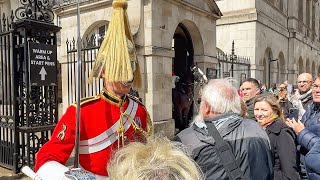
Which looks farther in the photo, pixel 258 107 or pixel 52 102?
pixel 52 102

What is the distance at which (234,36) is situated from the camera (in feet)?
54.9

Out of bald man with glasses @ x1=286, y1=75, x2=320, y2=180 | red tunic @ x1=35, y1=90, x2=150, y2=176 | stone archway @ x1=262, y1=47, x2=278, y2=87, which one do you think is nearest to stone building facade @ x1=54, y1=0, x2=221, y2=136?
bald man with glasses @ x1=286, y1=75, x2=320, y2=180

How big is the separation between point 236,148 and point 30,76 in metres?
3.99

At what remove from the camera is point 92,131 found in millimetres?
2020

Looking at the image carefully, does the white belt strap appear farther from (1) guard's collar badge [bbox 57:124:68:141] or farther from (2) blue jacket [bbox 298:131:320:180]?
(2) blue jacket [bbox 298:131:320:180]

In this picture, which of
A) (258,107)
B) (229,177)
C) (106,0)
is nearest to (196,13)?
(106,0)

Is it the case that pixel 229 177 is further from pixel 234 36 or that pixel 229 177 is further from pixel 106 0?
pixel 234 36

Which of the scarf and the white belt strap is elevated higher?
the scarf

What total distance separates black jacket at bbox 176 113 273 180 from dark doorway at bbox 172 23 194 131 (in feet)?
21.6

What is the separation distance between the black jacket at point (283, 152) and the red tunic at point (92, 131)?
4.56 feet

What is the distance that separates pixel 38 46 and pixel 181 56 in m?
5.45

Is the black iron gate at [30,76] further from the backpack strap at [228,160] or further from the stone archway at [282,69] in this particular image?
the stone archway at [282,69]

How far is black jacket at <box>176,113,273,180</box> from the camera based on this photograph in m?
2.22

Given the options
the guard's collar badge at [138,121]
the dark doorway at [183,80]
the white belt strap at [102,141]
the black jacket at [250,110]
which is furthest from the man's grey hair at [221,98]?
the dark doorway at [183,80]
